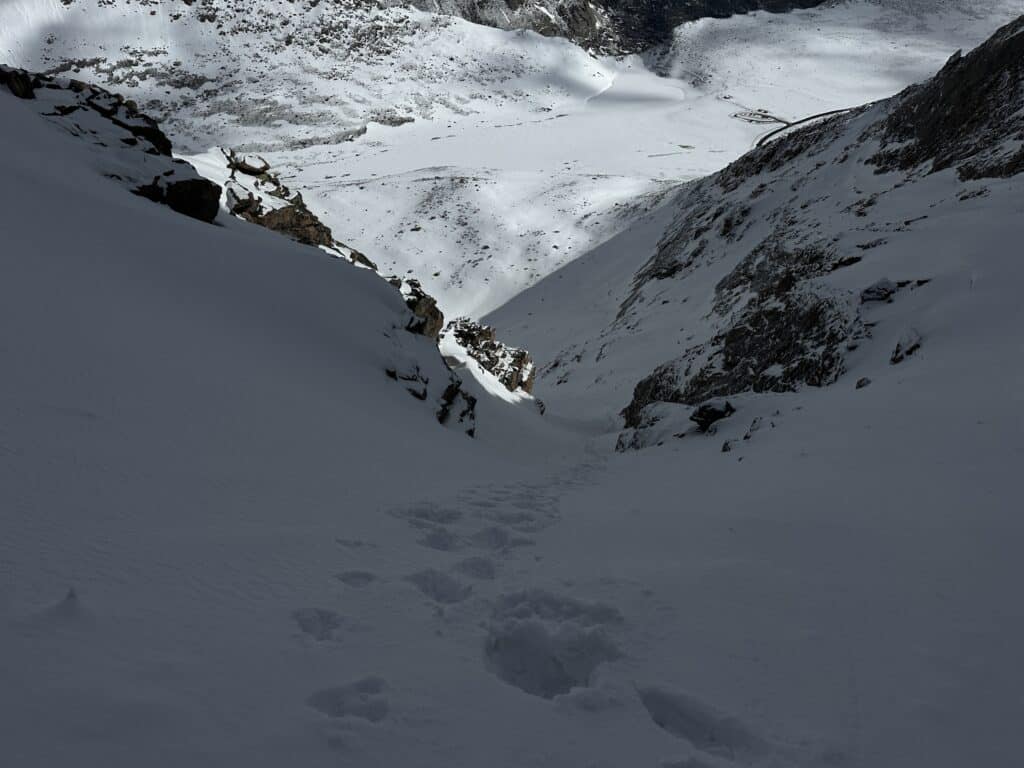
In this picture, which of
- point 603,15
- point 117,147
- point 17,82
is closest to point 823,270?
point 117,147

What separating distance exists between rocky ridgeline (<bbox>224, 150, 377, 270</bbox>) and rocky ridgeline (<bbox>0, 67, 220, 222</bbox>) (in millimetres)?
5076

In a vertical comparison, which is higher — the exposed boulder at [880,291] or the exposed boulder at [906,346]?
the exposed boulder at [880,291]

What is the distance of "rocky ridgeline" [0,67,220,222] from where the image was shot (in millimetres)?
14352

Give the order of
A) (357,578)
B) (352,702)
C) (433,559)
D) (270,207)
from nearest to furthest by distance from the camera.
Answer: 1. (352,702)
2. (357,578)
3. (433,559)
4. (270,207)

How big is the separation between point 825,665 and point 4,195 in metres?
11.6

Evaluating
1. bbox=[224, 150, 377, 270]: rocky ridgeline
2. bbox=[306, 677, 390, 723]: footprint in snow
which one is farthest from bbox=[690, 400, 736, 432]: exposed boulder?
bbox=[224, 150, 377, 270]: rocky ridgeline

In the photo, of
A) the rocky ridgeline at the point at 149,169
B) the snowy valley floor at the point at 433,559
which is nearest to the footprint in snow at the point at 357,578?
the snowy valley floor at the point at 433,559

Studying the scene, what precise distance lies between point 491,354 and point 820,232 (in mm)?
11733

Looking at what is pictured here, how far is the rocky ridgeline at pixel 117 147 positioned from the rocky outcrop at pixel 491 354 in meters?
9.96

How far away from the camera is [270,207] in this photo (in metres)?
23.8

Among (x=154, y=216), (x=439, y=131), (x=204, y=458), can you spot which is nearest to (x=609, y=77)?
(x=439, y=131)

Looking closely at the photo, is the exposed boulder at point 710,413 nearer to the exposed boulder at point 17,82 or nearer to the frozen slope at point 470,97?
the exposed boulder at point 17,82

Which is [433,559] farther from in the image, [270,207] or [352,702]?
[270,207]

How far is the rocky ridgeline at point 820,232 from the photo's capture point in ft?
42.3
